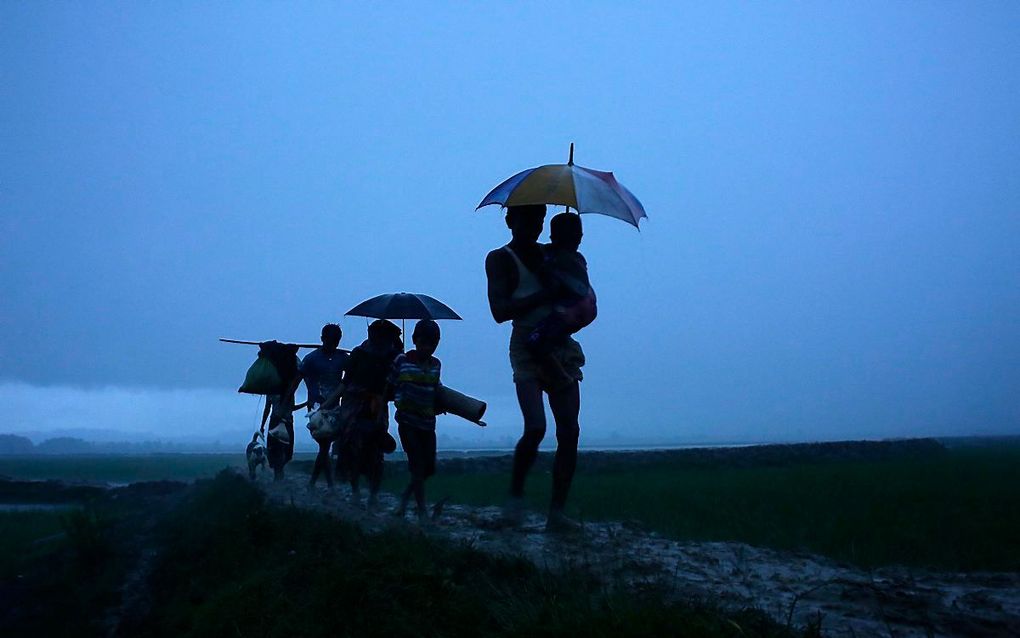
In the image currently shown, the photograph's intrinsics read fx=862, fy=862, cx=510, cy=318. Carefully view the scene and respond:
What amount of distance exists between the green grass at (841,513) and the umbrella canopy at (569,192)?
2.18 metres

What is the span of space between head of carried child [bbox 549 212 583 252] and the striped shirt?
1.87 m

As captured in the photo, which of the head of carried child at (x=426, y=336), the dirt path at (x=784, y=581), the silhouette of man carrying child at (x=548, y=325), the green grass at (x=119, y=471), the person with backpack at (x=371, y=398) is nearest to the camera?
the dirt path at (x=784, y=581)

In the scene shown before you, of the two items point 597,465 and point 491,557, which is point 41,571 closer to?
point 491,557

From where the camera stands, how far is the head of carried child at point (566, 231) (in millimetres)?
6332

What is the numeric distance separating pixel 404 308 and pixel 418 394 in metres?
2.85

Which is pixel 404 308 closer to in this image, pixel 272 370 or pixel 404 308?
pixel 404 308

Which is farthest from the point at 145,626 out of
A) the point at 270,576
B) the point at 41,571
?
the point at 41,571

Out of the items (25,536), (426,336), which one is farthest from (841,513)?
(25,536)

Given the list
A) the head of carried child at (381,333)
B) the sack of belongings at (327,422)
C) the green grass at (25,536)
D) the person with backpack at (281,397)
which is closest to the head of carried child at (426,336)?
the head of carried child at (381,333)

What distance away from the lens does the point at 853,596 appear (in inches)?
173

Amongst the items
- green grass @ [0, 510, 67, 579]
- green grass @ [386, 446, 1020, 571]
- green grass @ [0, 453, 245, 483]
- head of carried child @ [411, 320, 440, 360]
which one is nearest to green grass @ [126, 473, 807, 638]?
green grass @ [386, 446, 1020, 571]

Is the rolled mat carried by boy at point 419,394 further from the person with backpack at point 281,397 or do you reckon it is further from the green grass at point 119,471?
the green grass at point 119,471

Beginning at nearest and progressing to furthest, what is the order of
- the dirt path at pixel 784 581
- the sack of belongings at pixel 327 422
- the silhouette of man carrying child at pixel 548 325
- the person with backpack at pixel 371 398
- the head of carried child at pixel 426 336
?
the dirt path at pixel 784 581 < the silhouette of man carrying child at pixel 548 325 < the head of carried child at pixel 426 336 < the person with backpack at pixel 371 398 < the sack of belongings at pixel 327 422

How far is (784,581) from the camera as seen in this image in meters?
4.97
